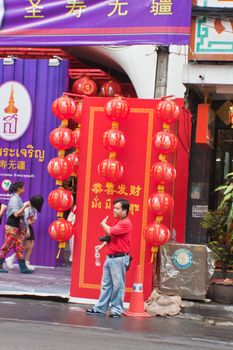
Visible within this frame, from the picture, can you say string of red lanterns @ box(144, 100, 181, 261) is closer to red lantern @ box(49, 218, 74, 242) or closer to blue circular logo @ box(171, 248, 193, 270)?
blue circular logo @ box(171, 248, 193, 270)

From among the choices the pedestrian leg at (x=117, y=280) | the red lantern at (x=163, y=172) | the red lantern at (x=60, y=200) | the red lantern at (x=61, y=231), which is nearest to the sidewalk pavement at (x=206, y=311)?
the pedestrian leg at (x=117, y=280)

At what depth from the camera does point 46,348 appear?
21.4ft

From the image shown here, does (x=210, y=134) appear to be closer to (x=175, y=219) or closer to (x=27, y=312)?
(x=175, y=219)

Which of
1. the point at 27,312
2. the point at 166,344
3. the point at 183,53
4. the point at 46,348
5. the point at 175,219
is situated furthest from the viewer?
the point at 183,53

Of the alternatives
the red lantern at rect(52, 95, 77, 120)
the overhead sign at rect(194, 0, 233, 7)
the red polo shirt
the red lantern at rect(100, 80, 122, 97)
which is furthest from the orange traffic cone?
the red lantern at rect(100, 80, 122, 97)

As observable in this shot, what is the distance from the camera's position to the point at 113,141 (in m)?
9.60

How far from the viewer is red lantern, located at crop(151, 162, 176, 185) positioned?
9484 mm

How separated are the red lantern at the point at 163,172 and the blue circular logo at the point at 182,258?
48.4 inches

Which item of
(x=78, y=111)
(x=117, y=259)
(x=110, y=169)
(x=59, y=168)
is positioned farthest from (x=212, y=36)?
(x=117, y=259)

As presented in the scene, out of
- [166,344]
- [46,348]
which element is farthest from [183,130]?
[46,348]

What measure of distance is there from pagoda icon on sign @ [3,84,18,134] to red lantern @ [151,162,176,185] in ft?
15.2

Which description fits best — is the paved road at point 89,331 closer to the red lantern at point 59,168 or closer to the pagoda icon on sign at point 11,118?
the red lantern at point 59,168

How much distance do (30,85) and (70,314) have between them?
5.86m

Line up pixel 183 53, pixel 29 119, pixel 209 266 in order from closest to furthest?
pixel 209 266, pixel 183 53, pixel 29 119
